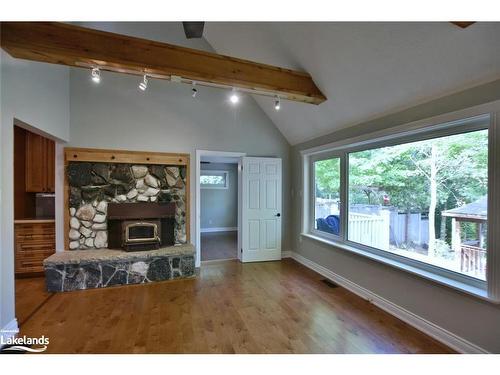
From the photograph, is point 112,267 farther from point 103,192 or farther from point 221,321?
point 221,321

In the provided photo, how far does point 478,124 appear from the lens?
2.09 meters

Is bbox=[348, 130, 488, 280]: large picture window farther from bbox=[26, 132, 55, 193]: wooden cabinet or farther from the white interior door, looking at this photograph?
bbox=[26, 132, 55, 193]: wooden cabinet

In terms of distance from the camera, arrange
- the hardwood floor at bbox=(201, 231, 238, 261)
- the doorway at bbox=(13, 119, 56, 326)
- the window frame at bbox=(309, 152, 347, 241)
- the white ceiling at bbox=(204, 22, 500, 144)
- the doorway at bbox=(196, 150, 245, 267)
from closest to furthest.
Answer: the white ceiling at bbox=(204, 22, 500, 144)
the doorway at bbox=(13, 119, 56, 326)
the window frame at bbox=(309, 152, 347, 241)
the hardwood floor at bbox=(201, 231, 238, 261)
the doorway at bbox=(196, 150, 245, 267)

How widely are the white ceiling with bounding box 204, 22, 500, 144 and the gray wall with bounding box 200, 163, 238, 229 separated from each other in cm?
428

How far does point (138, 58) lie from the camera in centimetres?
247

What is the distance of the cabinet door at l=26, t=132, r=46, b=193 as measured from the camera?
4031 mm

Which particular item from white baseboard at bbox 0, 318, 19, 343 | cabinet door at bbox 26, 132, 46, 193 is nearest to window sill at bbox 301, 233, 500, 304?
white baseboard at bbox 0, 318, 19, 343

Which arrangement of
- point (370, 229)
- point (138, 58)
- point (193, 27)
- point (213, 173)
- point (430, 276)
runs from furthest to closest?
point (213, 173)
point (370, 229)
point (138, 58)
point (430, 276)
point (193, 27)

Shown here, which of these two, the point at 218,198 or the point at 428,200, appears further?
the point at 218,198

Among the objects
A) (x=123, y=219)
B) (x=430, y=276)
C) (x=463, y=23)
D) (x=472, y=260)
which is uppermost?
(x=463, y=23)

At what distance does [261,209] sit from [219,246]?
1.82 metres

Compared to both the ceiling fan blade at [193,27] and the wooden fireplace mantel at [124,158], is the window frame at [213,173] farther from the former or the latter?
the ceiling fan blade at [193,27]

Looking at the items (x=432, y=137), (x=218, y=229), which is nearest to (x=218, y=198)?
(x=218, y=229)
